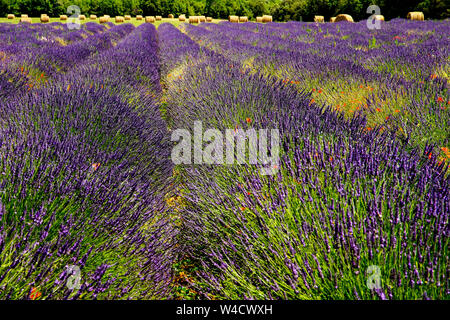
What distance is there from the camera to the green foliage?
82.5 feet

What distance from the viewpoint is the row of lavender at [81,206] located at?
3.21 ft

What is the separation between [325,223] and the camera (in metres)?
1.14

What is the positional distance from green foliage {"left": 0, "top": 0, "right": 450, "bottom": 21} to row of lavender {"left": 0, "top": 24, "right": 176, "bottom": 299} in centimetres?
2535

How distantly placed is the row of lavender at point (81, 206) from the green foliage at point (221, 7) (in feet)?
83.2

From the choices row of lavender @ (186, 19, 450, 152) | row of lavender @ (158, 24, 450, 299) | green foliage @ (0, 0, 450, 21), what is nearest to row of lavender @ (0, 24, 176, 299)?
row of lavender @ (158, 24, 450, 299)

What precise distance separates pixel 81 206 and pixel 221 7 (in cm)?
4307

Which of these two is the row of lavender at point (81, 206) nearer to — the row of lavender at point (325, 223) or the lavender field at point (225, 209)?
the lavender field at point (225, 209)

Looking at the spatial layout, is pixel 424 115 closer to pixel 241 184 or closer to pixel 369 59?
pixel 241 184

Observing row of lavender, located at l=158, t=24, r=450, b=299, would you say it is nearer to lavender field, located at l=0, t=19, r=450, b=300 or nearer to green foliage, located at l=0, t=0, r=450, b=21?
lavender field, located at l=0, t=19, r=450, b=300

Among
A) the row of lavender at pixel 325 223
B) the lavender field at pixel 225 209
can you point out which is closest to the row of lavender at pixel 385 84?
the lavender field at pixel 225 209

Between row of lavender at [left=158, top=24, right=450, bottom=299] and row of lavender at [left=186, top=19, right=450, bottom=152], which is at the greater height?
row of lavender at [left=186, top=19, right=450, bottom=152]

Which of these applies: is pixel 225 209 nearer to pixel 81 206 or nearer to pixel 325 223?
pixel 325 223

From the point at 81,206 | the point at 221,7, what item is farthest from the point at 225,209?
the point at 221,7

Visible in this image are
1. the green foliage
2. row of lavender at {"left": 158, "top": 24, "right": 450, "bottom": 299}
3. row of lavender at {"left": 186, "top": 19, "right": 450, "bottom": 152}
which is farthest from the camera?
the green foliage
